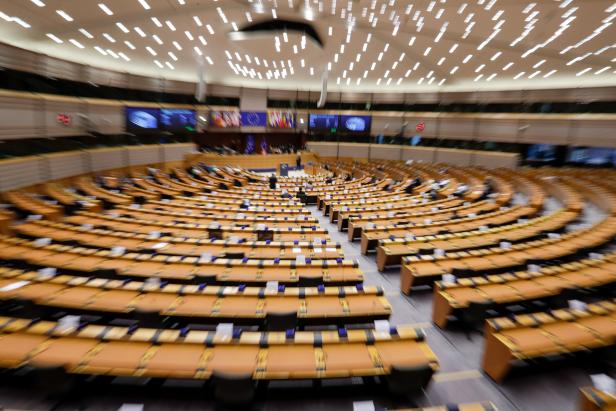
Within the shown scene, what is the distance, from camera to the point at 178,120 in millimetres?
26312

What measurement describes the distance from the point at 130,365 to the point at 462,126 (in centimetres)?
3432

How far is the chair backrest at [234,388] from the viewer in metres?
3.65

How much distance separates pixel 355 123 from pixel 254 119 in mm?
11742

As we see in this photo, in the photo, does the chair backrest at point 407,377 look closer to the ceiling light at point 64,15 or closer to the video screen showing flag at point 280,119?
the ceiling light at point 64,15

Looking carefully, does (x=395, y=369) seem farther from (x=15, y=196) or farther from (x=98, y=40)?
(x=98, y=40)

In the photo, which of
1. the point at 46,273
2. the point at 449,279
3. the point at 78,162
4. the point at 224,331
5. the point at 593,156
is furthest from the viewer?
the point at 593,156

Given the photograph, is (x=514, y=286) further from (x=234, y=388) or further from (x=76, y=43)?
(x=76, y=43)

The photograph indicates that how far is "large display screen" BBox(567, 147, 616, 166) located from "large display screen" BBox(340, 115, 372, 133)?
1879 cm

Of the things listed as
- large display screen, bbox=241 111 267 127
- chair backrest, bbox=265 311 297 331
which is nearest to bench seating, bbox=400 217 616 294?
chair backrest, bbox=265 311 297 331

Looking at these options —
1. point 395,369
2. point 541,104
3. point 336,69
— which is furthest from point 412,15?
point 541,104

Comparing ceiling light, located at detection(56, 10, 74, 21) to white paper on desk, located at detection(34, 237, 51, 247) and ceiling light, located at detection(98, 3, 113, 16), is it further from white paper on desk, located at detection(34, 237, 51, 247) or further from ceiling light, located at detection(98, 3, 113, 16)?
white paper on desk, located at detection(34, 237, 51, 247)

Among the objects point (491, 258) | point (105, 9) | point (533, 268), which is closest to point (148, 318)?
point (491, 258)

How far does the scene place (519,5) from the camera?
11.2 meters

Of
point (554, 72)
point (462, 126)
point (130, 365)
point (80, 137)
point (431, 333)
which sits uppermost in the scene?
point (554, 72)
